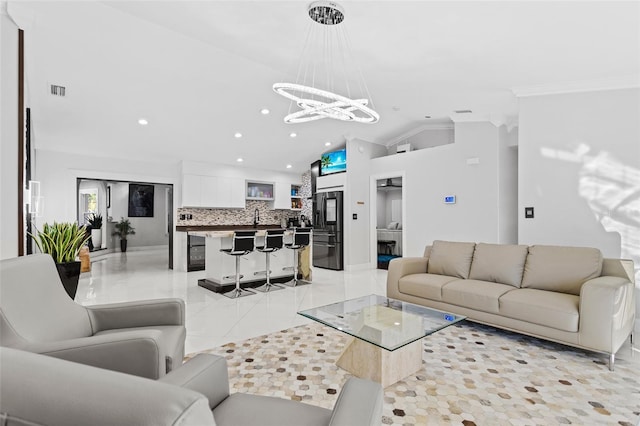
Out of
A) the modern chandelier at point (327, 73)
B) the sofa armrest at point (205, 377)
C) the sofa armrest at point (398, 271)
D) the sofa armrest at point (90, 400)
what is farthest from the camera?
the sofa armrest at point (398, 271)

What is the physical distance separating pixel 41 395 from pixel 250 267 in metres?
5.19

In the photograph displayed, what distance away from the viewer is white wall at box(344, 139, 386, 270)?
721cm

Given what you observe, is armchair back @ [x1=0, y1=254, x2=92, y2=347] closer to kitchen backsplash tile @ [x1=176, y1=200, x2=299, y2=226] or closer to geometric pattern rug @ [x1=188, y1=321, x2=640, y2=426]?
geometric pattern rug @ [x1=188, y1=321, x2=640, y2=426]

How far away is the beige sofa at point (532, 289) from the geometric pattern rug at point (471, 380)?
0.22 m

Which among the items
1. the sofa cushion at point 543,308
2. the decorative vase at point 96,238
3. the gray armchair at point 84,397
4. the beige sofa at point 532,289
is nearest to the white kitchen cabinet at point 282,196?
the beige sofa at point 532,289

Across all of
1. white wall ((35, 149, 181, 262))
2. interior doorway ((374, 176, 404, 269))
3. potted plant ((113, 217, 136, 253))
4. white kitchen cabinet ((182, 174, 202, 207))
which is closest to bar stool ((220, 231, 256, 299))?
white kitchen cabinet ((182, 174, 202, 207))

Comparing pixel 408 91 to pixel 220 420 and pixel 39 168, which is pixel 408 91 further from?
pixel 39 168

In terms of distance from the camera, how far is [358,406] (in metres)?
1.09

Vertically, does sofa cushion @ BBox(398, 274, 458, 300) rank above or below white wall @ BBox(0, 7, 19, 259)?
below

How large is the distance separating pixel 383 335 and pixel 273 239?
3.35 meters

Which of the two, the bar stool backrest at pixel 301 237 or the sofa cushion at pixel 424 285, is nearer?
the sofa cushion at pixel 424 285

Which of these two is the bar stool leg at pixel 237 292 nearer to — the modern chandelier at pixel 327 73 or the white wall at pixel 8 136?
the modern chandelier at pixel 327 73

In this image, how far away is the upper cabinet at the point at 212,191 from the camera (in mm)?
7059

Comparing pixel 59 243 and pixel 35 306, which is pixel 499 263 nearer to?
pixel 35 306
